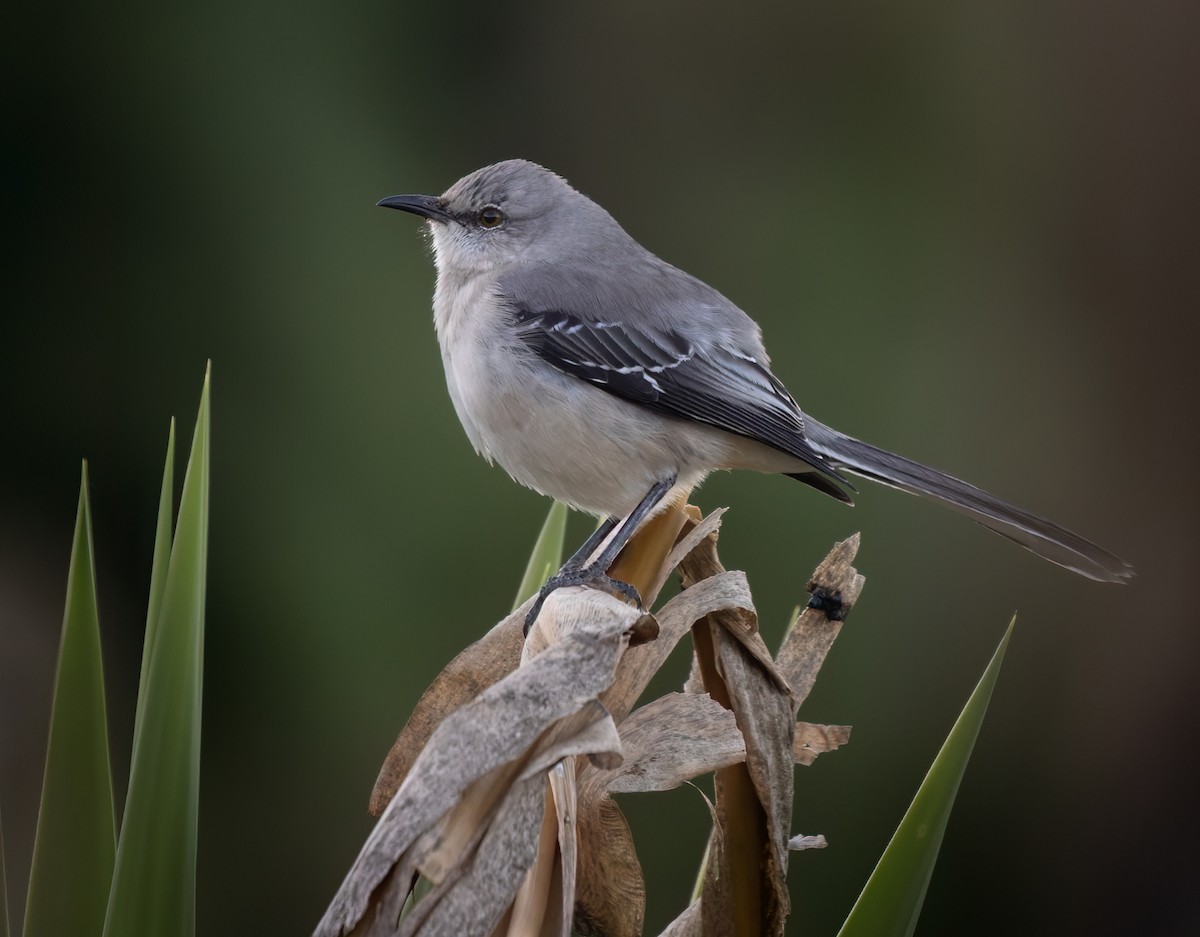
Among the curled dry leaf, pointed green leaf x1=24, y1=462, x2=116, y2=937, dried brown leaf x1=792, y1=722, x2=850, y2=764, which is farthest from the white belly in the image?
pointed green leaf x1=24, y1=462, x2=116, y2=937

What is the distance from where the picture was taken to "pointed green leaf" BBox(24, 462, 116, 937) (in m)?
1.57

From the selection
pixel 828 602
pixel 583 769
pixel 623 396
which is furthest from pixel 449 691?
pixel 623 396

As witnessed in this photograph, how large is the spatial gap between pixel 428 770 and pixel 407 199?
2101 millimetres

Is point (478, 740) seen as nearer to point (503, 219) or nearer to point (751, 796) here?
point (751, 796)

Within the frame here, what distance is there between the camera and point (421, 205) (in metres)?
3.08

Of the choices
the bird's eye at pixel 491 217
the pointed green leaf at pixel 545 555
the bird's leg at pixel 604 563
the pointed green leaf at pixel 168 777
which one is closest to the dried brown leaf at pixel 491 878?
the pointed green leaf at pixel 168 777

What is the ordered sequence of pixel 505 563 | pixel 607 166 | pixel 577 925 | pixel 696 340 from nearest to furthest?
pixel 577 925
pixel 696 340
pixel 505 563
pixel 607 166

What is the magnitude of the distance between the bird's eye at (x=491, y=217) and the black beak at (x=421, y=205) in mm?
88

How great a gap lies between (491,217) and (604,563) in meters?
1.16

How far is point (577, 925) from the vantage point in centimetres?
158

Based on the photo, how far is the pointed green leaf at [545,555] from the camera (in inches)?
84.4

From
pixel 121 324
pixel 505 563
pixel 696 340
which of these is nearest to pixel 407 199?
pixel 696 340

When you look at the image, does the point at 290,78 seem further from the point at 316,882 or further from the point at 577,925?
the point at 577,925

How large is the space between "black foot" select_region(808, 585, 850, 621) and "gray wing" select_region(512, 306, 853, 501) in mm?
696
